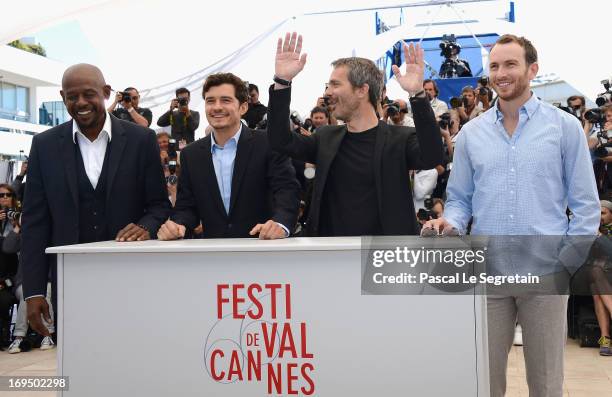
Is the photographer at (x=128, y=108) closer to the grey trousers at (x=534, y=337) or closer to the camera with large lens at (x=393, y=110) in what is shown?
the camera with large lens at (x=393, y=110)

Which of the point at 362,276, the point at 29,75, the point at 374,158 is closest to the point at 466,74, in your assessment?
the point at 374,158

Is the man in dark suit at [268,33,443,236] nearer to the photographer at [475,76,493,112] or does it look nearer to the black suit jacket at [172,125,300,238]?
the black suit jacket at [172,125,300,238]

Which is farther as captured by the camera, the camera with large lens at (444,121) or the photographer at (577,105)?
the photographer at (577,105)

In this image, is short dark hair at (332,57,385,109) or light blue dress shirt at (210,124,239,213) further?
light blue dress shirt at (210,124,239,213)

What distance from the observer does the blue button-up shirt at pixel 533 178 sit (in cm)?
222

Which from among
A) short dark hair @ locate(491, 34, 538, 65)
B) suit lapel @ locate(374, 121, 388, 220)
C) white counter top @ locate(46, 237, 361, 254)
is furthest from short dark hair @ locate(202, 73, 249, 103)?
short dark hair @ locate(491, 34, 538, 65)

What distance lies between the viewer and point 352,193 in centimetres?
265

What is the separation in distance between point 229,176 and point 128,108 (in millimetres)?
4196

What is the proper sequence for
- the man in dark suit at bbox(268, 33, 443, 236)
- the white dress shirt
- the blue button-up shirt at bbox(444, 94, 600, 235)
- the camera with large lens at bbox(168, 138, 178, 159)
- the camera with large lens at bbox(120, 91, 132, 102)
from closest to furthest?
1. the blue button-up shirt at bbox(444, 94, 600, 235)
2. the man in dark suit at bbox(268, 33, 443, 236)
3. the white dress shirt
4. the camera with large lens at bbox(168, 138, 178, 159)
5. the camera with large lens at bbox(120, 91, 132, 102)

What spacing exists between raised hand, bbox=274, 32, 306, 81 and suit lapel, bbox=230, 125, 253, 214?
38 centimetres

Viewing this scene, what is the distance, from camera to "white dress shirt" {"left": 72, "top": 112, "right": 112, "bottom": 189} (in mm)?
2719

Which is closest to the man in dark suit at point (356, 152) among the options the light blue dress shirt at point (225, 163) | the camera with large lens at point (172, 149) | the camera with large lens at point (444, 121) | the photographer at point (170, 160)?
the light blue dress shirt at point (225, 163)

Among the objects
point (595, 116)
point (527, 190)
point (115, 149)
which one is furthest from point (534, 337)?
point (595, 116)

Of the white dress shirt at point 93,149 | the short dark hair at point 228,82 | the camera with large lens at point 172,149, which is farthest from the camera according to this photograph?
the camera with large lens at point 172,149
